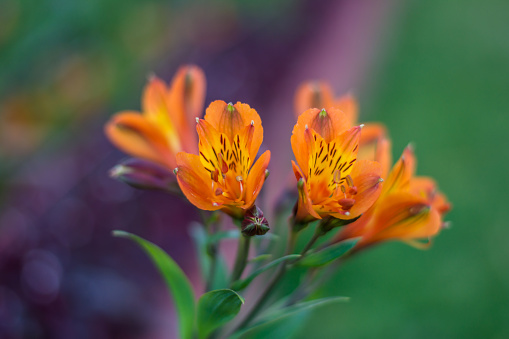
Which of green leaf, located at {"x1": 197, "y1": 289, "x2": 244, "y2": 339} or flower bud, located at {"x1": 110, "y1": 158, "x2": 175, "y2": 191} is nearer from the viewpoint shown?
green leaf, located at {"x1": 197, "y1": 289, "x2": 244, "y2": 339}

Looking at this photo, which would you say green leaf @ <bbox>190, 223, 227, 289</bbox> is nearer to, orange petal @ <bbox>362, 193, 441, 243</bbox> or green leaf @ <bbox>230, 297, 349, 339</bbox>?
green leaf @ <bbox>230, 297, 349, 339</bbox>

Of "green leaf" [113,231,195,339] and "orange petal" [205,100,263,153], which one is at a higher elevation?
"orange petal" [205,100,263,153]

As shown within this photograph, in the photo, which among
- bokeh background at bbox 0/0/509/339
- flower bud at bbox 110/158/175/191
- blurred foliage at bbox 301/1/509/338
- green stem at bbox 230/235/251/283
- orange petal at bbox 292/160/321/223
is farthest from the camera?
blurred foliage at bbox 301/1/509/338

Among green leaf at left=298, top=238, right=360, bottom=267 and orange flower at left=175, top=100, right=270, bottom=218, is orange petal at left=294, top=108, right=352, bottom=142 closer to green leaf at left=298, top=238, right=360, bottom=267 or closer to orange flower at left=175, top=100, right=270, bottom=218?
orange flower at left=175, top=100, right=270, bottom=218

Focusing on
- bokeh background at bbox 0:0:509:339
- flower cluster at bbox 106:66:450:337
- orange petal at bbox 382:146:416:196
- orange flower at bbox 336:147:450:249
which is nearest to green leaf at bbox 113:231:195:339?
flower cluster at bbox 106:66:450:337

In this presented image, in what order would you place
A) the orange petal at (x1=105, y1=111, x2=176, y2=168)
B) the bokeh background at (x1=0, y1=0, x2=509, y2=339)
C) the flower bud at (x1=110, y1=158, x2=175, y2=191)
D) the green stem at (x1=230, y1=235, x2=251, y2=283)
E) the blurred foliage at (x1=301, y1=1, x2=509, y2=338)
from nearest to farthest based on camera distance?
1. the green stem at (x1=230, y1=235, x2=251, y2=283)
2. the flower bud at (x1=110, y1=158, x2=175, y2=191)
3. the orange petal at (x1=105, y1=111, x2=176, y2=168)
4. the bokeh background at (x1=0, y1=0, x2=509, y2=339)
5. the blurred foliage at (x1=301, y1=1, x2=509, y2=338)

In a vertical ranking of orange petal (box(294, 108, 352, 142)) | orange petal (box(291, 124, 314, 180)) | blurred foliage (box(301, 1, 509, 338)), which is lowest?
blurred foliage (box(301, 1, 509, 338))
